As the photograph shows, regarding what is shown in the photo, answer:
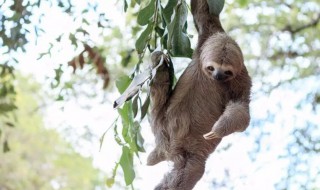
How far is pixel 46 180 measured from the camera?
27.2ft

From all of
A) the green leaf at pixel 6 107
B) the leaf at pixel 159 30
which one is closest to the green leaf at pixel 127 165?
the leaf at pixel 159 30

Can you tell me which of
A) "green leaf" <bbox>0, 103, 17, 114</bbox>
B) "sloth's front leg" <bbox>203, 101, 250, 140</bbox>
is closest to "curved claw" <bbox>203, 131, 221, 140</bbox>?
"sloth's front leg" <bbox>203, 101, 250, 140</bbox>

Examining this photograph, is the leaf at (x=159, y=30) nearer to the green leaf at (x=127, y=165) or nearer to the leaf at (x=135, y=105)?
the leaf at (x=135, y=105)

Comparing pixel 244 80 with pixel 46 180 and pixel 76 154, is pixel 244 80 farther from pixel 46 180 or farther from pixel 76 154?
pixel 46 180

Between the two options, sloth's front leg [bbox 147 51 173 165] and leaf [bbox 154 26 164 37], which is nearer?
sloth's front leg [bbox 147 51 173 165]

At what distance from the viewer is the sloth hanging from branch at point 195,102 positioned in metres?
1.56

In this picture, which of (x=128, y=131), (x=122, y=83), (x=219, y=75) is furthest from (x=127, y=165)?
(x=219, y=75)

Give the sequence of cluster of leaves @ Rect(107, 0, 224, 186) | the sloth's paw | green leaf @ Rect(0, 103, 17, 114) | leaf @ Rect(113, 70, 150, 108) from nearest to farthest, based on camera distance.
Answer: leaf @ Rect(113, 70, 150, 108), cluster of leaves @ Rect(107, 0, 224, 186), the sloth's paw, green leaf @ Rect(0, 103, 17, 114)

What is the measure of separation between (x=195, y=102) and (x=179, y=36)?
195mm

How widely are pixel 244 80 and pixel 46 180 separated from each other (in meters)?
6.96

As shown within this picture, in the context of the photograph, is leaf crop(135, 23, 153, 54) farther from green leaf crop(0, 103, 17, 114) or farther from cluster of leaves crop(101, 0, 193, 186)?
green leaf crop(0, 103, 17, 114)

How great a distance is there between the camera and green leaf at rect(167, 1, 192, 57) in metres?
1.55

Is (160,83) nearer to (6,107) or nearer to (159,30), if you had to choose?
(159,30)

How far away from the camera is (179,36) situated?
157 centimetres
